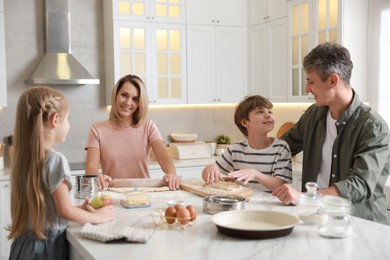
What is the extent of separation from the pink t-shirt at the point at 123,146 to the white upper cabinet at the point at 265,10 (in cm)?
245

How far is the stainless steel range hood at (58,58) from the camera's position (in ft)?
15.3

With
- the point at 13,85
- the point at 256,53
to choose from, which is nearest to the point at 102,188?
the point at 13,85

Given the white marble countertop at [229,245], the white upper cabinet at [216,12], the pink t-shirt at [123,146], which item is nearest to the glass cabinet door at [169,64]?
the white upper cabinet at [216,12]

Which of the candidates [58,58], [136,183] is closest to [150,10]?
[58,58]

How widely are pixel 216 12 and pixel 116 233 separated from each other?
13.0 ft

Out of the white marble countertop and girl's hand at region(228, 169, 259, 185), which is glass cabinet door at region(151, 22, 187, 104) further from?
the white marble countertop

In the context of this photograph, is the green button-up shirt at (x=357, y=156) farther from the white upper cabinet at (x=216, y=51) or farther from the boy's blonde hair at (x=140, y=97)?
the white upper cabinet at (x=216, y=51)

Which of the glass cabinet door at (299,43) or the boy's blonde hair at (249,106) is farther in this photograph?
the glass cabinet door at (299,43)

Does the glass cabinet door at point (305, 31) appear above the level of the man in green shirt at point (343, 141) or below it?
above

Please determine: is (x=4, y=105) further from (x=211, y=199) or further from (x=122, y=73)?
(x=211, y=199)

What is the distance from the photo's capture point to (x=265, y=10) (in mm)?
5180

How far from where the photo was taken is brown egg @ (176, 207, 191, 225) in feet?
6.19

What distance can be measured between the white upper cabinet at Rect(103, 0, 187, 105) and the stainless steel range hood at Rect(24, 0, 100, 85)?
340 mm

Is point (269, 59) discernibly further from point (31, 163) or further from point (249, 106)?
point (31, 163)
